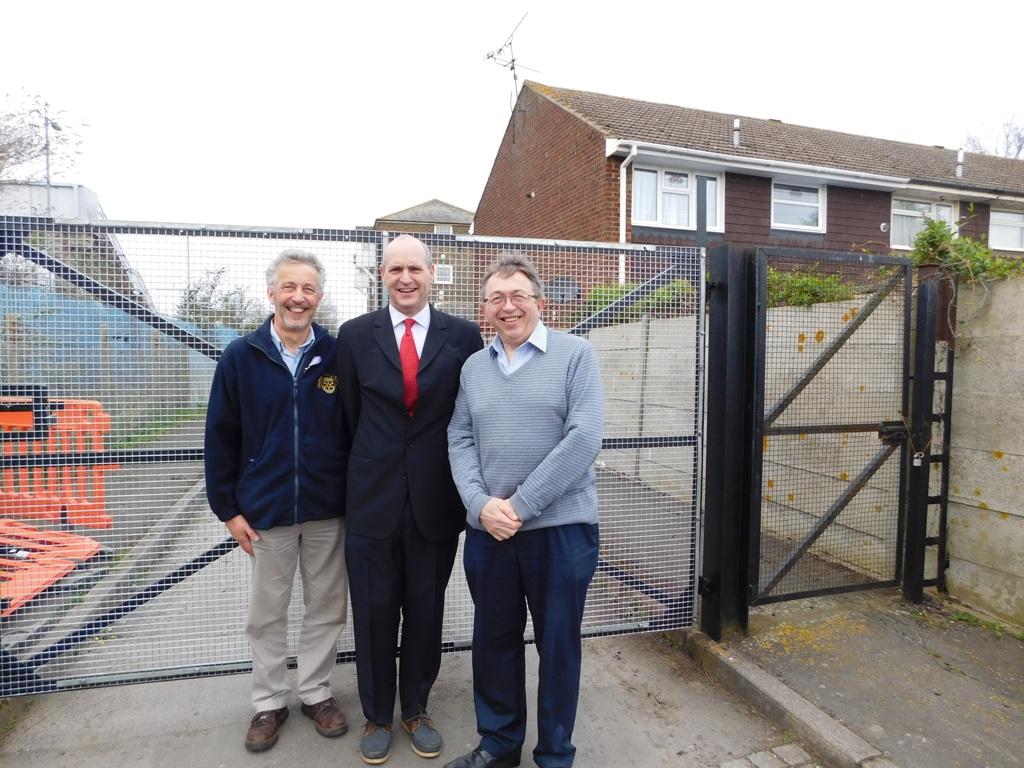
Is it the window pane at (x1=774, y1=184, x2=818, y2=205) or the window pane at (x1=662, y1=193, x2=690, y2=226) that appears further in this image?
the window pane at (x1=774, y1=184, x2=818, y2=205)

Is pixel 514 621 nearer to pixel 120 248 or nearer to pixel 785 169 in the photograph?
pixel 120 248

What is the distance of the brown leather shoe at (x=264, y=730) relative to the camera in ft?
8.68

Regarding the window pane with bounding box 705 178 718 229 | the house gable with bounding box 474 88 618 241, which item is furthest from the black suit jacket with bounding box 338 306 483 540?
the window pane with bounding box 705 178 718 229

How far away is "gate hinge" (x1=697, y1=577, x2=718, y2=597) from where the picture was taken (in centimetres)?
341

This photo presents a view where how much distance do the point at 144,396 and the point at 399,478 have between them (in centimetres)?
122

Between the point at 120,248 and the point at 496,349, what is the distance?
169cm

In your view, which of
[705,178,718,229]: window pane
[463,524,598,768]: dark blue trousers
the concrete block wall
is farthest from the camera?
[705,178,718,229]: window pane

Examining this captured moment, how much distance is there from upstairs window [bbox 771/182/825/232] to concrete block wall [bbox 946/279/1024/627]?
11872mm

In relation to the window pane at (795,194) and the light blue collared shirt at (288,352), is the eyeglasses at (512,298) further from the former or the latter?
the window pane at (795,194)

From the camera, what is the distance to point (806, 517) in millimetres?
3990

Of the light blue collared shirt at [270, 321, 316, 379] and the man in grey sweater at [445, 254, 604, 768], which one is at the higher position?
the light blue collared shirt at [270, 321, 316, 379]

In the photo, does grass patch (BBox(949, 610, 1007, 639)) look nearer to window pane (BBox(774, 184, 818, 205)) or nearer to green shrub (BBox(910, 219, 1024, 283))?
green shrub (BBox(910, 219, 1024, 283))

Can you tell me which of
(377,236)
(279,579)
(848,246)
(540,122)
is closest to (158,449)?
(279,579)

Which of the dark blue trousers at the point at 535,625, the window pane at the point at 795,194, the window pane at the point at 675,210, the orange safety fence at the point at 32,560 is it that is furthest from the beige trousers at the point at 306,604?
the window pane at the point at 795,194
